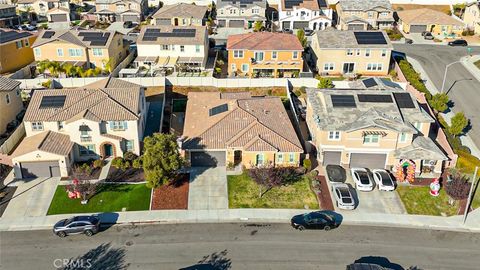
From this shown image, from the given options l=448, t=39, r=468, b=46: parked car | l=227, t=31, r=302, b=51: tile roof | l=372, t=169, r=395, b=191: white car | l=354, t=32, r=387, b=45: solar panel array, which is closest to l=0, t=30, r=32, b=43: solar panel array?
l=227, t=31, r=302, b=51: tile roof

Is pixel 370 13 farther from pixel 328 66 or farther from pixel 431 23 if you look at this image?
pixel 328 66

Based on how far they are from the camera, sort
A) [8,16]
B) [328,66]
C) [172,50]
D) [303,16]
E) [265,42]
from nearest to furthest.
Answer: [265,42], [328,66], [172,50], [303,16], [8,16]

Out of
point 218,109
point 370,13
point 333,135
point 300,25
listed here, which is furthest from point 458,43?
point 218,109

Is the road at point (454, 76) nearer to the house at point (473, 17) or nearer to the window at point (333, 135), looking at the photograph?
the house at point (473, 17)

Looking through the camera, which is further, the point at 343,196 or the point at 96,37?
the point at 96,37

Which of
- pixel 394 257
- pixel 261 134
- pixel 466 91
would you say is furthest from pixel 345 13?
pixel 394 257

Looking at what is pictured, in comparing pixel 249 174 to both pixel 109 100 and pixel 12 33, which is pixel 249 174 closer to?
pixel 109 100
